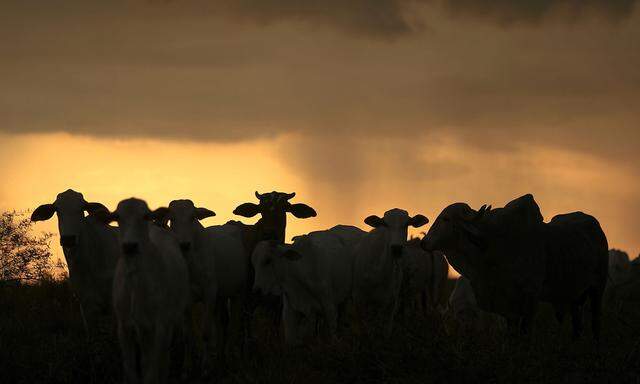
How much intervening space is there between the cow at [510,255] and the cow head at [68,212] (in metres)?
4.49

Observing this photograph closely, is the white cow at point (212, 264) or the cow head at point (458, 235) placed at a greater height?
the cow head at point (458, 235)

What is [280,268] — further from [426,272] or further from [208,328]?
[426,272]

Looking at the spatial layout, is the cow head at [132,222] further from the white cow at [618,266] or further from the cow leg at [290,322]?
the white cow at [618,266]

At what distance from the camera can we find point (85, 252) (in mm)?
12305

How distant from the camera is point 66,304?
53.4ft

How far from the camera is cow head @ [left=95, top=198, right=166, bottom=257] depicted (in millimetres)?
9172

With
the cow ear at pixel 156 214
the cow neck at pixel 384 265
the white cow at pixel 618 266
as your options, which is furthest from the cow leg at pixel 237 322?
the white cow at pixel 618 266

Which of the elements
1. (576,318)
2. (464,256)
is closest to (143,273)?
(464,256)

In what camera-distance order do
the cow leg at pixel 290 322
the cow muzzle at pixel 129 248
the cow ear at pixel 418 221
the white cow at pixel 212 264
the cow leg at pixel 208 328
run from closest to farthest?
the cow muzzle at pixel 129 248 < the cow leg at pixel 208 328 < the white cow at pixel 212 264 < the cow leg at pixel 290 322 < the cow ear at pixel 418 221

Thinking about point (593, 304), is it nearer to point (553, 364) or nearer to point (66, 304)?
point (553, 364)

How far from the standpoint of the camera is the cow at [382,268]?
525 inches

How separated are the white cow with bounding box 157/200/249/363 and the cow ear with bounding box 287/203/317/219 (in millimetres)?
881

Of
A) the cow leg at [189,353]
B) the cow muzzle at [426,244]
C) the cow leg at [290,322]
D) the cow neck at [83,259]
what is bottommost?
the cow leg at [189,353]

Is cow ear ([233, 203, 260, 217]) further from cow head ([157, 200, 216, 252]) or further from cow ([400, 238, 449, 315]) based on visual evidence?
cow ([400, 238, 449, 315])
